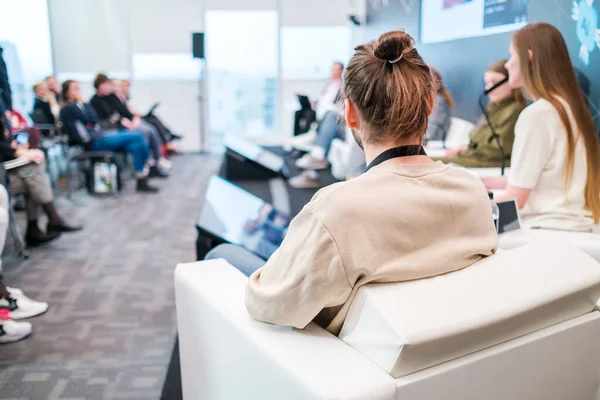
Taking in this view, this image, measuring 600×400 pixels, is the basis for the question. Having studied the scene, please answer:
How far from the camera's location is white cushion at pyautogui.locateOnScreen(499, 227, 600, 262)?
209cm

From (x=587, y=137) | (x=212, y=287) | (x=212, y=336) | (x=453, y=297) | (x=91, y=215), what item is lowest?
(x=91, y=215)

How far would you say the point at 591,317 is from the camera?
136cm

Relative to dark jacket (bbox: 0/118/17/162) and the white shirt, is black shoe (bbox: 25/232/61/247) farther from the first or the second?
the white shirt

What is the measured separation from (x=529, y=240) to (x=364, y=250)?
1.24 m

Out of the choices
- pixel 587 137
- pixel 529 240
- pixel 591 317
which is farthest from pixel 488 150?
pixel 591 317

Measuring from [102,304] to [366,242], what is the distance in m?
2.30

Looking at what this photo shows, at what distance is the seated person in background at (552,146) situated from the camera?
227 centimetres

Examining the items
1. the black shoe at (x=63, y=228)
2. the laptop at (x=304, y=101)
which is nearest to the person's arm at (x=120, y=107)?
the laptop at (x=304, y=101)

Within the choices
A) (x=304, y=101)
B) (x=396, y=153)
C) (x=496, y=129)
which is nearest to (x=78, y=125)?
(x=304, y=101)

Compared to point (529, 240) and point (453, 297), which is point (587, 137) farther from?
point (453, 297)

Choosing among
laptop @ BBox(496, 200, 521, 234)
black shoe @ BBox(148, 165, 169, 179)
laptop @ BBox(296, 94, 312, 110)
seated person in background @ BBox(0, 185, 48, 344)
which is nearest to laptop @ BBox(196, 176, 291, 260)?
seated person in background @ BBox(0, 185, 48, 344)

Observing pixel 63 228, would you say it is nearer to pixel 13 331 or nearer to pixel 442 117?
pixel 13 331

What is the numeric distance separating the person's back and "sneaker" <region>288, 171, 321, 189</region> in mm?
4285

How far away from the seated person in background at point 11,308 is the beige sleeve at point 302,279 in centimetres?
186
